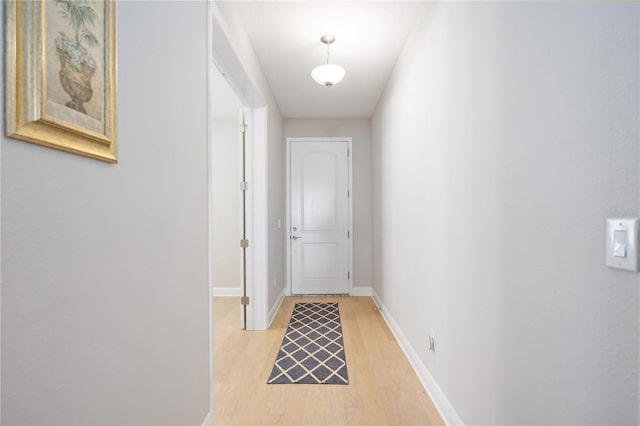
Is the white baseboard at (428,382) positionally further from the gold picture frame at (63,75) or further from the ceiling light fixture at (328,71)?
the ceiling light fixture at (328,71)

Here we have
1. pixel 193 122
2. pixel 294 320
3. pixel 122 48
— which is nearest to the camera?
pixel 122 48

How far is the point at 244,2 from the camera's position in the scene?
6.81 feet

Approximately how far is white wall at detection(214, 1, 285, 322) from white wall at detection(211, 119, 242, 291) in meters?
0.75

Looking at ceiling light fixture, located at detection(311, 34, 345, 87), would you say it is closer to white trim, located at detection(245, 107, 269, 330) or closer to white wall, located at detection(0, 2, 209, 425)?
white trim, located at detection(245, 107, 269, 330)

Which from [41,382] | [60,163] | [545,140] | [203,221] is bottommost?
[41,382]

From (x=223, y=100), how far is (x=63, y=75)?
3.39m

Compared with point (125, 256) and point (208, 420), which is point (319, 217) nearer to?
point (208, 420)

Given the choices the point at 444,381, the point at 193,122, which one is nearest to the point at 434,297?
the point at 444,381

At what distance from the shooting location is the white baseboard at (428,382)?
1676 millimetres

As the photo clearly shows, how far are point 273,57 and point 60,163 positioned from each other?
2447 mm

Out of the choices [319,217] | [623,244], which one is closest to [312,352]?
[319,217]

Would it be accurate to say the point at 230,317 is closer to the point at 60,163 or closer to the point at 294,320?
the point at 294,320

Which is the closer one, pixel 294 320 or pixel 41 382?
pixel 41 382

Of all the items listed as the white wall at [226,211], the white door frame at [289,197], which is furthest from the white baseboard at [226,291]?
the white door frame at [289,197]
